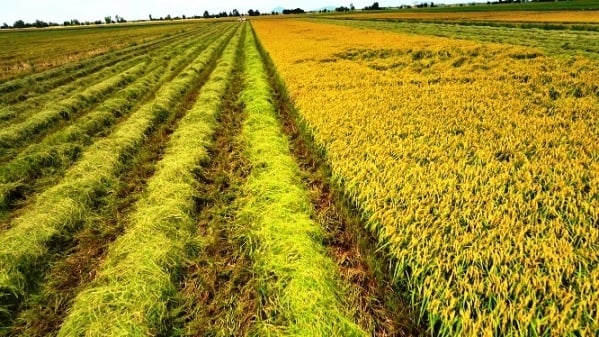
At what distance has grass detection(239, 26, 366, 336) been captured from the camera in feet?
9.83

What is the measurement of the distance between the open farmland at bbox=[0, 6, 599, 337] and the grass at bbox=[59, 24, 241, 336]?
0.02 metres

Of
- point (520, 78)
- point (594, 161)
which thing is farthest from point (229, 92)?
A: point (594, 161)

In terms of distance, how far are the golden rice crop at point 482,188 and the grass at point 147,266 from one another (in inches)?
95.4

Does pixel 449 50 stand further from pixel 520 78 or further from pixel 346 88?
pixel 346 88

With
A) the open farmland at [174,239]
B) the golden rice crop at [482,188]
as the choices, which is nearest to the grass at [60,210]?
the open farmland at [174,239]

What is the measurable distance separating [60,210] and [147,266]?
92.6 inches

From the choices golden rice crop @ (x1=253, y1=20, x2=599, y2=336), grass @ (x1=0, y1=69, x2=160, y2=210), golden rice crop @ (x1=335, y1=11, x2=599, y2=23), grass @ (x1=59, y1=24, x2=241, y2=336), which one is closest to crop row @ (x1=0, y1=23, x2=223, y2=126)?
grass @ (x1=0, y1=69, x2=160, y2=210)

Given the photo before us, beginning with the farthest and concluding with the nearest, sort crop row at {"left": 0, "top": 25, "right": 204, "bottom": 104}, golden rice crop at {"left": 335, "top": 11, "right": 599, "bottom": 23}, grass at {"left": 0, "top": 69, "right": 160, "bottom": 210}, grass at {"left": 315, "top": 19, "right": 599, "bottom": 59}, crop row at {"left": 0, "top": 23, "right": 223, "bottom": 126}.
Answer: golden rice crop at {"left": 335, "top": 11, "right": 599, "bottom": 23}, grass at {"left": 315, "top": 19, "right": 599, "bottom": 59}, crop row at {"left": 0, "top": 25, "right": 204, "bottom": 104}, crop row at {"left": 0, "top": 23, "right": 223, "bottom": 126}, grass at {"left": 0, "top": 69, "right": 160, "bottom": 210}

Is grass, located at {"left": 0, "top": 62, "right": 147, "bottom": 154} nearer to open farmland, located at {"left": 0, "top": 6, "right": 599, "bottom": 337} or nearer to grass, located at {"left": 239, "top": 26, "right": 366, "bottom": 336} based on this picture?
open farmland, located at {"left": 0, "top": 6, "right": 599, "bottom": 337}

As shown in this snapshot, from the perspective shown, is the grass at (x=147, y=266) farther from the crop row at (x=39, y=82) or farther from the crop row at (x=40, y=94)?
the crop row at (x=39, y=82)

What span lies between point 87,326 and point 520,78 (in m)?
11.2

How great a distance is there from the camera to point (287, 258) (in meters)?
3.72

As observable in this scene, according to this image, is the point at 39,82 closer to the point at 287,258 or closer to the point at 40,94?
the point at 40,94

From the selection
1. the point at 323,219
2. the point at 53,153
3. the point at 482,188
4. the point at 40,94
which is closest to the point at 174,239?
the point at 323,219
